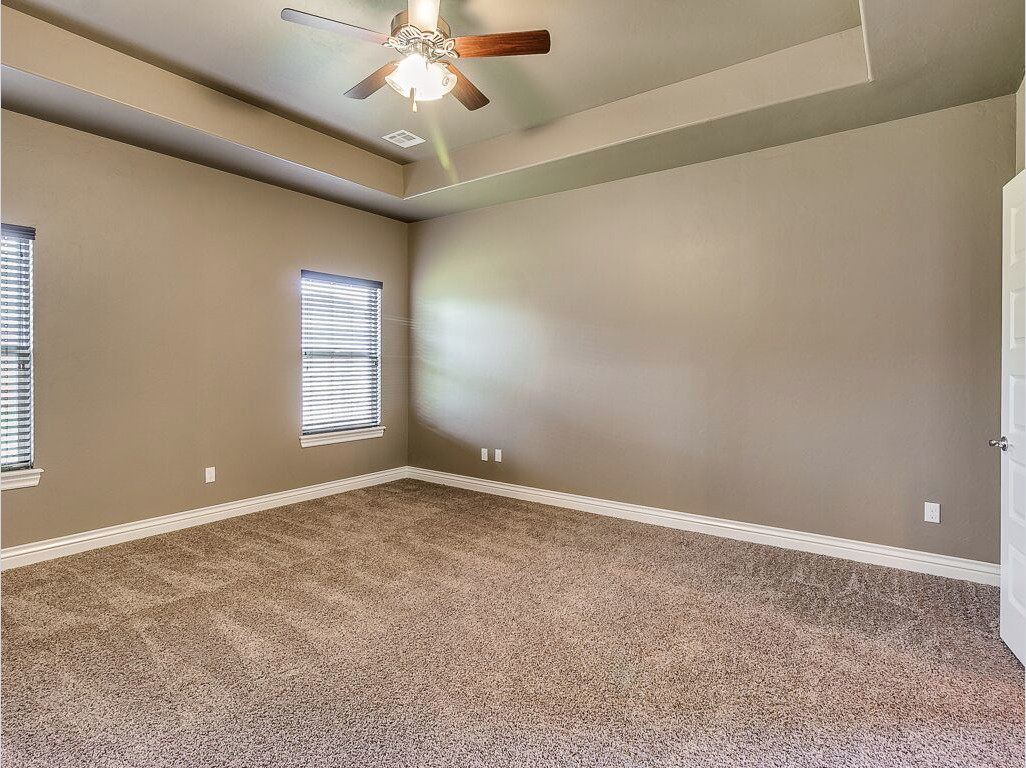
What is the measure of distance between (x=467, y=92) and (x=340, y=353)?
294cm

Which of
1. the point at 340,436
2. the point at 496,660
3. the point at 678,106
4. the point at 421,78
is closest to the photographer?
the point at 496,660

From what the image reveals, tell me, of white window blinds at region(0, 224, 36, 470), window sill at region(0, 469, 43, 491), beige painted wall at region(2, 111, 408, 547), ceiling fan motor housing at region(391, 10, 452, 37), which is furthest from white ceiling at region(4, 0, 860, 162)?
window sill at region(0, 469, 43, 491)

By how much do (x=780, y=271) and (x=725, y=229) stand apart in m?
0.50

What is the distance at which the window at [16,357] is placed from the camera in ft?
10.4

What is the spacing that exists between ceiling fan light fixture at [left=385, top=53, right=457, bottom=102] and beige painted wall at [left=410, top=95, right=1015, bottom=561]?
1.99 m

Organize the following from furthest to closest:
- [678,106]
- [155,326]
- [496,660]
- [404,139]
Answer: [404,139] → [155,326] → [678,106] → [496,660]

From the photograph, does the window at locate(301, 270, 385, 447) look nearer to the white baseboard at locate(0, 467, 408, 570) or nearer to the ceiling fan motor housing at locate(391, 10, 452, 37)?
the white baseboard at locate(0, 467, 408, 570)

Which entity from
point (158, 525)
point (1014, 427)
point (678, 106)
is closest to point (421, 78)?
point (678, 106)

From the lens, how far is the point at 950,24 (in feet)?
7.66

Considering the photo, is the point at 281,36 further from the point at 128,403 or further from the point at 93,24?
the point at 128,403

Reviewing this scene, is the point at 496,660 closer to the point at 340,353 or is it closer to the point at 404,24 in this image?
the point at 404,24

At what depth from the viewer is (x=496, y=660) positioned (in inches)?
86.2

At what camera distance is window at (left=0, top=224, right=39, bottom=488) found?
10.4 ft

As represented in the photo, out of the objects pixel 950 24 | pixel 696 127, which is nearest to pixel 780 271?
pixel 696 127
